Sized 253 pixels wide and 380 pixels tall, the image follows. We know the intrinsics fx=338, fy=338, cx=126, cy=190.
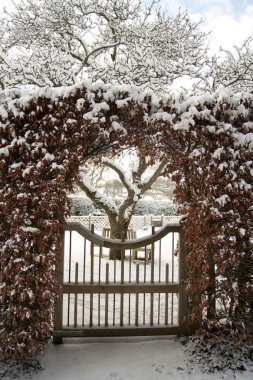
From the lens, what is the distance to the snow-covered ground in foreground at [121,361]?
3.61 m

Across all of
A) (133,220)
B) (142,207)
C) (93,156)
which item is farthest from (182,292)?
(142,207)

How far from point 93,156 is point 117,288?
1713 mm

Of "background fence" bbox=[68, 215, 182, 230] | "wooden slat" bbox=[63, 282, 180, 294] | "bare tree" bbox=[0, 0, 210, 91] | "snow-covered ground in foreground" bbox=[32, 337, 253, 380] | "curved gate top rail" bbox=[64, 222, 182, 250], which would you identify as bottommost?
"snow-covered ground in foreground" bbox=[32, 337, 253, 380]

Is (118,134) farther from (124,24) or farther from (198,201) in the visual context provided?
(124,24)

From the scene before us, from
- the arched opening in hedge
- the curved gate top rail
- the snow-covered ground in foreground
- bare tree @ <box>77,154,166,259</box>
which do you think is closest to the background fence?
bare tree @ <box>77,154,166,259</box>

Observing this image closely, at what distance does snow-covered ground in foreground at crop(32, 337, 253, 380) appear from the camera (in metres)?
3.61

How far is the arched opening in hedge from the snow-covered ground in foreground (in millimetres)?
341

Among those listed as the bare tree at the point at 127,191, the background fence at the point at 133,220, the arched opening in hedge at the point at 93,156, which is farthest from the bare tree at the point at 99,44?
the background fence at the point at 133,220

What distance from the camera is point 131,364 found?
3840 millimetres

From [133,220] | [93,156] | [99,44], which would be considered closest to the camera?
[93,156]

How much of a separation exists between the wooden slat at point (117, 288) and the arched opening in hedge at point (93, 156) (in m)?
0.39

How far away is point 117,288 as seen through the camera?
14.2 feet

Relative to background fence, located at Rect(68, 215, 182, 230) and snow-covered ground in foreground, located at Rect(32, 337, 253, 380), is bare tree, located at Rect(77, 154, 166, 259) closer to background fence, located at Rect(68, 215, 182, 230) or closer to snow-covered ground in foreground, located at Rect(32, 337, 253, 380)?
snow-covered ground in foreground, located at Rect(32, 337, 253, 380)

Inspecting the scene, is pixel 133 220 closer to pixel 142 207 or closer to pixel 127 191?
pixel 142 207
